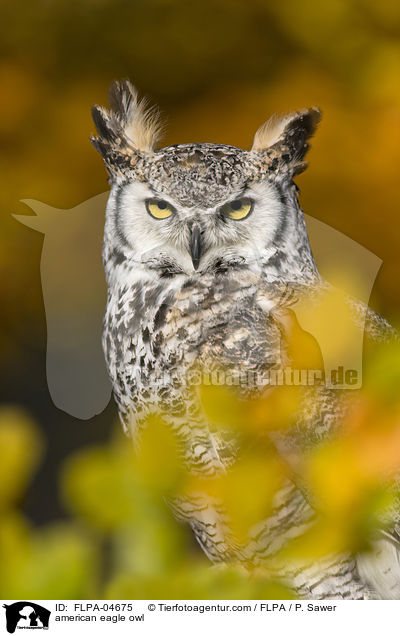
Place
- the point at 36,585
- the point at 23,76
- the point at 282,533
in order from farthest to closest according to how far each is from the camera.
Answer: the point at 23,76, the point at 282,533, the point at 36,585

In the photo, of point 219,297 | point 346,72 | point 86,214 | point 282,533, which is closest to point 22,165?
point 86,214

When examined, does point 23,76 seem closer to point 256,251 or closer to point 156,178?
point 156,178

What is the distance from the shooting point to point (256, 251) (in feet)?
3.32

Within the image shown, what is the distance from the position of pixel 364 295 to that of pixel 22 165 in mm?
547

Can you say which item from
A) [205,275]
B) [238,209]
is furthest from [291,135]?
[205,275]

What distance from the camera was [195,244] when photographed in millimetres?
974

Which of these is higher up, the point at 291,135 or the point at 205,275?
the point at 291,135

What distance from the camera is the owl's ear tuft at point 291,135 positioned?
3.12ft
